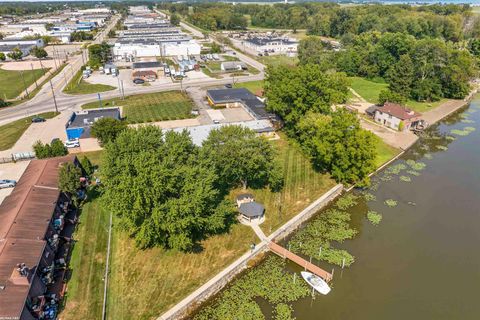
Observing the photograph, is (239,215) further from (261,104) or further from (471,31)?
(471,31)

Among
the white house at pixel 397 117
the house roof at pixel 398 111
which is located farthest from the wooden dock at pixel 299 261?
the house roof at pixel 398 111

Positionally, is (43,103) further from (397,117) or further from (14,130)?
(397,117)

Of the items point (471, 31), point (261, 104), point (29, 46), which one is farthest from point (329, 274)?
point (471, 31)

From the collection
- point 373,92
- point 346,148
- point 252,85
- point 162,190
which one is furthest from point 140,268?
point 373,92

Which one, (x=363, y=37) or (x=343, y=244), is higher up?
(x=363, y=37)

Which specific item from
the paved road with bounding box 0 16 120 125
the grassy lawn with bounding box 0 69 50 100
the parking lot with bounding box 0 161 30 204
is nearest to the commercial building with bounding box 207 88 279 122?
the paved road with bounding box 0 16 120 125

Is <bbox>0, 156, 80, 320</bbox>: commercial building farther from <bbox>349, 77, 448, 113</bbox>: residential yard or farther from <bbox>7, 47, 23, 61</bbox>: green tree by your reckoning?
<bbox>7, 47, 23, 61</bbox>: green tree

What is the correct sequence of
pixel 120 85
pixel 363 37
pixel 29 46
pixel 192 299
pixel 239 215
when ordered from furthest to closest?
pixel 29 46 → pixel 363 37 → pixel 120 85 → pixel 239 215 → pixel 192 299
